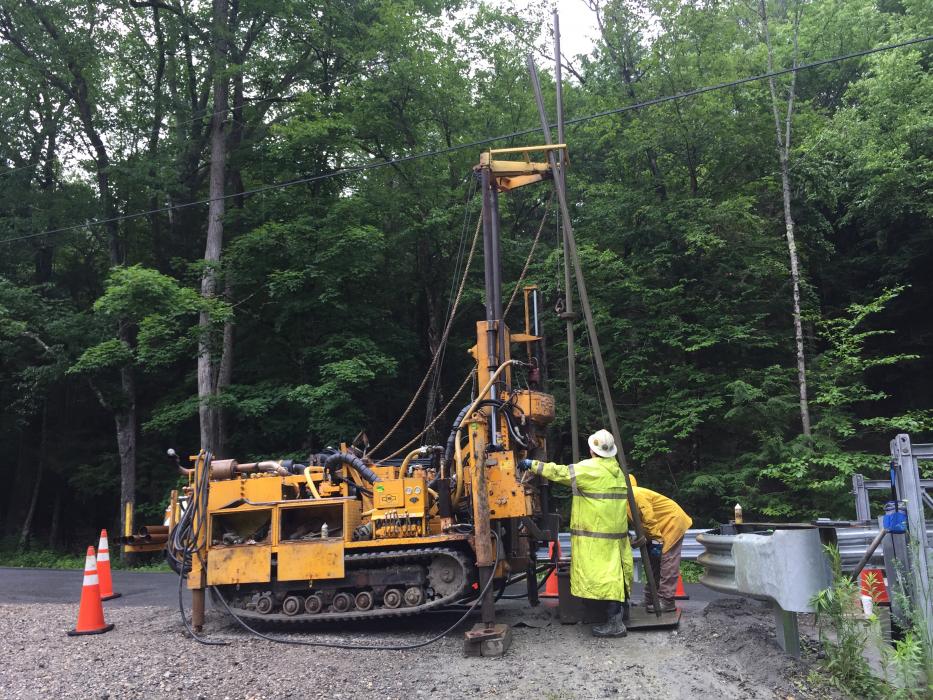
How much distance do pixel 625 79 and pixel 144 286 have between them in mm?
12187

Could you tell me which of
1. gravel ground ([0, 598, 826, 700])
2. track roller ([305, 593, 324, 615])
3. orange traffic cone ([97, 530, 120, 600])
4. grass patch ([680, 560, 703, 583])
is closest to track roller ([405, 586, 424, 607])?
gravel ground ([0, 598, 826, 700])

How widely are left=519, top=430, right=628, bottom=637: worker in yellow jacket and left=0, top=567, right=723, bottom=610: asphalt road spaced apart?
209cm

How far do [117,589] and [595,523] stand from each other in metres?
8.51

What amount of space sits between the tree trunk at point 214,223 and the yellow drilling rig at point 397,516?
8.71m

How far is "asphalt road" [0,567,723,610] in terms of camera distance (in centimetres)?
988

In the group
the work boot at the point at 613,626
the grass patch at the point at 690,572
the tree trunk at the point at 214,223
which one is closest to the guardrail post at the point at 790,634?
the work boot at the point at 613,626

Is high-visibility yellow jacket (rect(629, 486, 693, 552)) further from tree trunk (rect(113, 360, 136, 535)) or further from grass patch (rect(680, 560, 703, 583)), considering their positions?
tree trunk (rect(113, 360, 136, 535))

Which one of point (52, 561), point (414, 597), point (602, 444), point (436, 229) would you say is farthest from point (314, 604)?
point (52, 561)

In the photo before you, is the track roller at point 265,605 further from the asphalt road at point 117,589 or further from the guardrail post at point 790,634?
the guardrail post at point 790,634

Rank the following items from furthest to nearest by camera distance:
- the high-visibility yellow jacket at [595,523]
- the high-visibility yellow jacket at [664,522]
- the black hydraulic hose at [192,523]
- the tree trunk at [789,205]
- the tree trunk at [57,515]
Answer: the tree trunk at [57,515]
the tree trunk at [789,205]
the black hydraulic hose at [192,523]
the high-visibility yellow jacket at [664,522]
the high-visibility yellow jacket at [595,523]

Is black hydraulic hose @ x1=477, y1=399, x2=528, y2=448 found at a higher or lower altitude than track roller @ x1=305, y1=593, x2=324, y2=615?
higher

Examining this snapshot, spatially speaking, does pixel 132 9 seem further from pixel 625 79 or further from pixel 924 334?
pixel 924 334

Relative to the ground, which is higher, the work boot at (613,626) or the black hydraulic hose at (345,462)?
the black hydraulic hose at (345,462)

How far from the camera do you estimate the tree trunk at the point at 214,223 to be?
16938 mm
